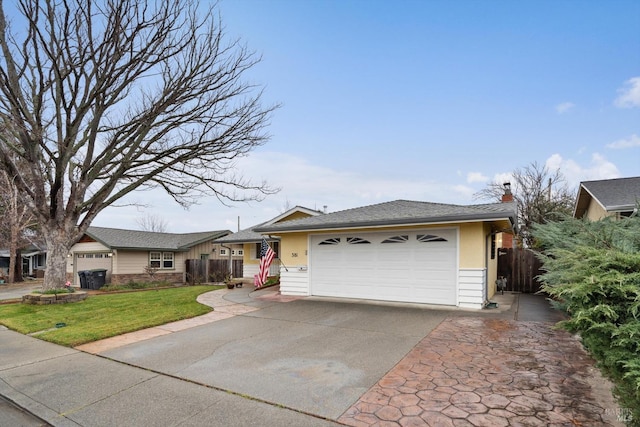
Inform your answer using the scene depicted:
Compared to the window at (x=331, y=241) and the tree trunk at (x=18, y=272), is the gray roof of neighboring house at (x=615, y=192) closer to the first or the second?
the window at (x=331, y=241)

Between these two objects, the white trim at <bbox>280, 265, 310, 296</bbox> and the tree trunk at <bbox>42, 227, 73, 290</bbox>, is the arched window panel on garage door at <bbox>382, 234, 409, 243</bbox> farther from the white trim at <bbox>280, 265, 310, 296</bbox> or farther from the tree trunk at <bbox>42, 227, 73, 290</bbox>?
the tree trunk at <bbox>42, 227, 73, 290</bbox>

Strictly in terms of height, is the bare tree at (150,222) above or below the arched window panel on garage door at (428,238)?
above

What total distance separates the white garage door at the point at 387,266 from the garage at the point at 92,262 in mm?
15408

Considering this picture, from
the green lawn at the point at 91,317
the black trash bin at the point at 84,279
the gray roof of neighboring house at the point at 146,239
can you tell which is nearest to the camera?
the green lawn at the point at 91,317

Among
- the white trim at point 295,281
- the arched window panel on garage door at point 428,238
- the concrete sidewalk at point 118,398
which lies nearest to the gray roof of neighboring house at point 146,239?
A: the white trim at point 295,281

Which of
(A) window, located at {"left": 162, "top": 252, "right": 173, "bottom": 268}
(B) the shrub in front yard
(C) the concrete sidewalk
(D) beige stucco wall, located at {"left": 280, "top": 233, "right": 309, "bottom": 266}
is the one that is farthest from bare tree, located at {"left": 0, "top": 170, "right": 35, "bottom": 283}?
(B) the shrub in front yard

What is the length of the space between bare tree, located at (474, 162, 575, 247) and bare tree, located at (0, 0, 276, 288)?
20.9m

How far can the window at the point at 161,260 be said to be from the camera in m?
21.7

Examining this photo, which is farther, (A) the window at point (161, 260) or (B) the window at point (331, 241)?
(A) the window at point (161, 260)

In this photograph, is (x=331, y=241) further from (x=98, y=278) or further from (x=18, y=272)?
(x=18, y=272)

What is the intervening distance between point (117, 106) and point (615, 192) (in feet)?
59.6

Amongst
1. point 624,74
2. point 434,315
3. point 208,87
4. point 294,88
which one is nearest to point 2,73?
point 208,87

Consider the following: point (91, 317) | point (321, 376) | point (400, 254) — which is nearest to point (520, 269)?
point (400, 254)

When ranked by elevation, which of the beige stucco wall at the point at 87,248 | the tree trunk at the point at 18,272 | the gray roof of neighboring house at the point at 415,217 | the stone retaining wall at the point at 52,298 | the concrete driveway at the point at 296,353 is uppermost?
the gray roof of neighboring house at the point at 415,217
